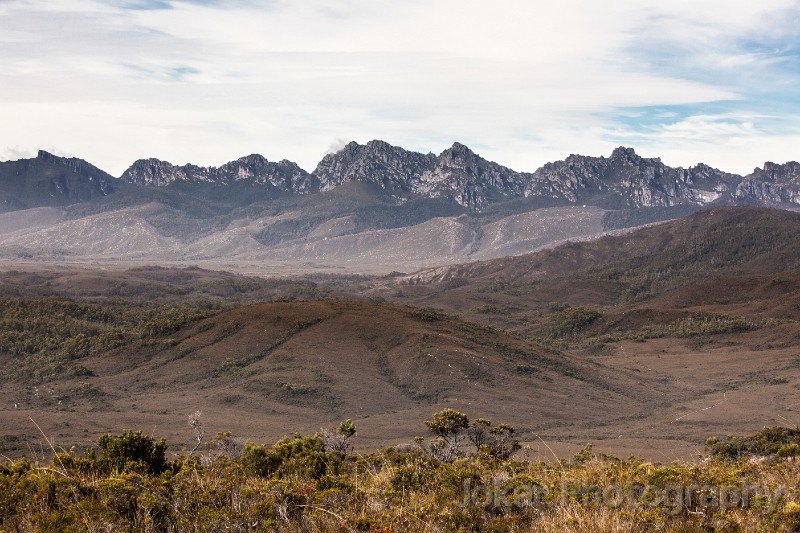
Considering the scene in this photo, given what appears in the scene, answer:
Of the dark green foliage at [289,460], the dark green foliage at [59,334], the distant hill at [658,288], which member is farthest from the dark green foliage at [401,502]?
the distant hill at [658,288]

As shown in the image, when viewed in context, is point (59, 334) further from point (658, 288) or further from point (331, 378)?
point (658, 288)

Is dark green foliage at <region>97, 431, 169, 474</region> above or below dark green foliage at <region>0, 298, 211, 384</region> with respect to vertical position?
above

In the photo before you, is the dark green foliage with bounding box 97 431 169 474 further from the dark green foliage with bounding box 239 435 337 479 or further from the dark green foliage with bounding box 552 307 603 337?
the dark green foliage with bounding box 552 307 603 337

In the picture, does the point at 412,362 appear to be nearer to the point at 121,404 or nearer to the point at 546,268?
the point at 121,404

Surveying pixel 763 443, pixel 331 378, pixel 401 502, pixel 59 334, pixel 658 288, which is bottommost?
pixel 331 378

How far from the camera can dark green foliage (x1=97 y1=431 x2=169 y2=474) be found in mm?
12992

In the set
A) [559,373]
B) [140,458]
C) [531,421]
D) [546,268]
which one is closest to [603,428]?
[531,421]

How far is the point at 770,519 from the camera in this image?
30.8ft

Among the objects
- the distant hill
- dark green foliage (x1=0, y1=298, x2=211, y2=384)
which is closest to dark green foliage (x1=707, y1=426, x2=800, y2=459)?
dark green foliage (x1=0, y1=298, x2=211, y2=384)

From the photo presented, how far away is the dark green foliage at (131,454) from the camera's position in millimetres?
12992

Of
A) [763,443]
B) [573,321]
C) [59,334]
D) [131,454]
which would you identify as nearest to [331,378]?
[59,334]

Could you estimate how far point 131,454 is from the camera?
1330cm

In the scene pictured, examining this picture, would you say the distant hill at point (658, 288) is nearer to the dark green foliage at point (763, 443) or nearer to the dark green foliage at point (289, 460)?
the dark green foliage at point (763, 443)

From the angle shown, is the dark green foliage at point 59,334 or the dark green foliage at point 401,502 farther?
the dark green foliage at point 59,334
